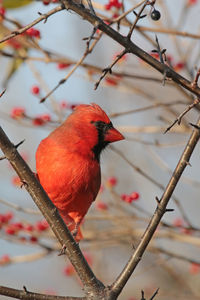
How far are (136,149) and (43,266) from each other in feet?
7.72

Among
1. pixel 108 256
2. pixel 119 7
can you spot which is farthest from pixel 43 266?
pixel 119 7

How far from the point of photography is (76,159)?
2875 millimetres

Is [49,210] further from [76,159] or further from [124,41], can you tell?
[76,159]

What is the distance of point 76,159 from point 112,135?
0.24 meters

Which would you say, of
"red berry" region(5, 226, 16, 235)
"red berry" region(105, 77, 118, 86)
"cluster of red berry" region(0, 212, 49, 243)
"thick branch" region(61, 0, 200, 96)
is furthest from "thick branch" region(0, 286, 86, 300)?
"red berry" region(105, 77, 118, 86)

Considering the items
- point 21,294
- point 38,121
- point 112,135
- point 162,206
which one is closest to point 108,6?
point 112,135

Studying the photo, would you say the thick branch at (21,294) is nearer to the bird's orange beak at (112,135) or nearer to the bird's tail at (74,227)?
the bird's tail at (74,227)

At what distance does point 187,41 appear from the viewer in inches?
144

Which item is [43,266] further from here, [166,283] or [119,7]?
[119,7]

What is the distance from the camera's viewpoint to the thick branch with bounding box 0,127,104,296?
6.14 feet

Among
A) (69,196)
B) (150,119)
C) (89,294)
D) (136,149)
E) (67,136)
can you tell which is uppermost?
(150,119)

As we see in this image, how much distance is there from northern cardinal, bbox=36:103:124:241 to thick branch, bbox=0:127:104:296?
2.52ft

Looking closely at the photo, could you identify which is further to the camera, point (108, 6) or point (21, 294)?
point (108, 6)

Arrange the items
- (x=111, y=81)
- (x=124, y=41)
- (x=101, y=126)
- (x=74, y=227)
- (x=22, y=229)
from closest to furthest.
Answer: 1. (x=124, y=41)
2. (x=101, y=126)
3. (x=74, y=227)
4. (x=111, y=81)
5. (x=22, y=229)
